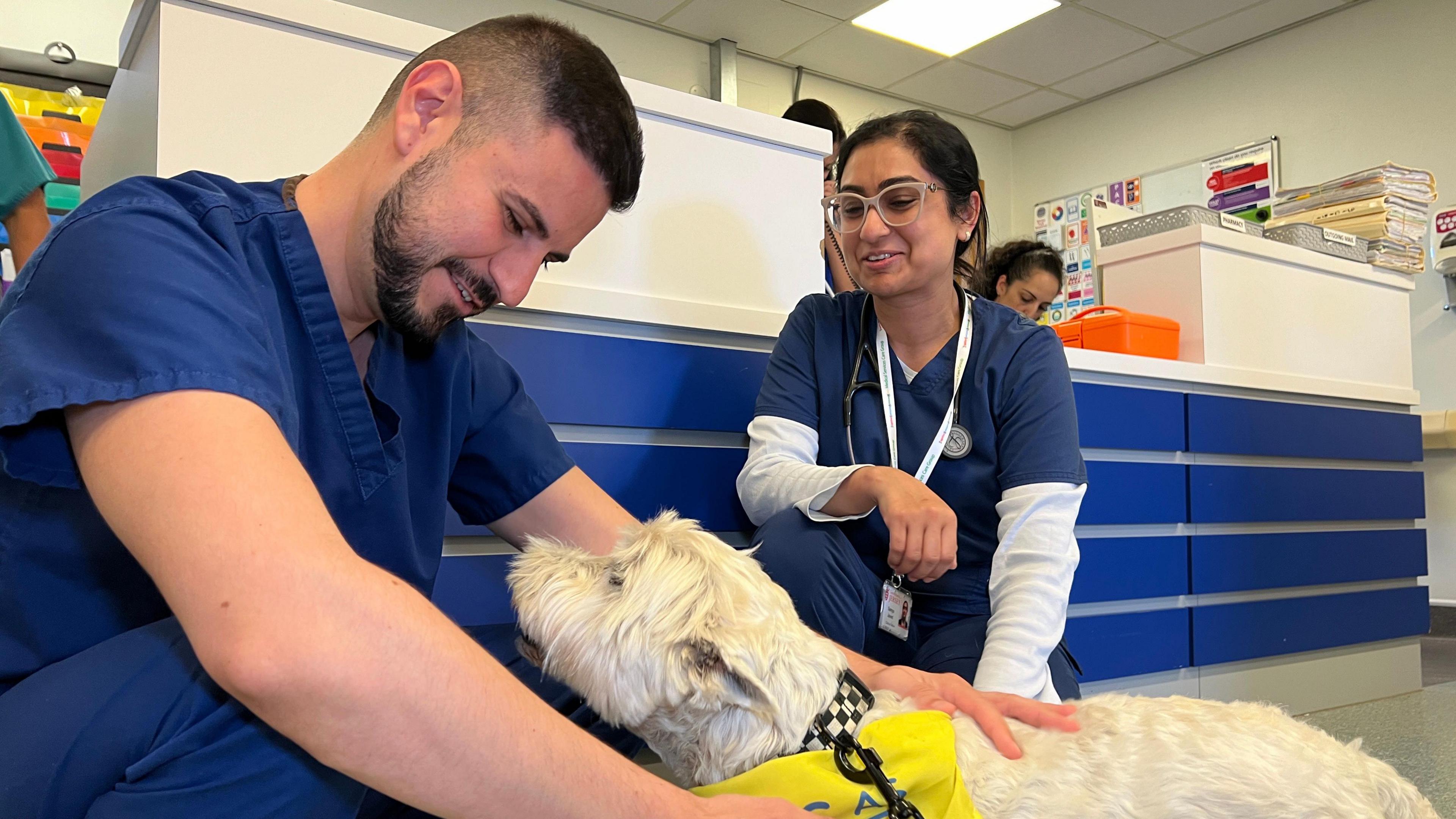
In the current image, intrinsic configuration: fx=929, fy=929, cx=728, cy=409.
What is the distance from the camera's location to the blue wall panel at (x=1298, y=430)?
128 inches

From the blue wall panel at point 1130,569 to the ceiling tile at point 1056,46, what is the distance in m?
4.67

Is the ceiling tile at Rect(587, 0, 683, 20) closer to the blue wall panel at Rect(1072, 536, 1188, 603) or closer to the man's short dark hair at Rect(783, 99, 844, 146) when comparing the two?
the man's short dark hair at Rect(783, 99, 844, 146)

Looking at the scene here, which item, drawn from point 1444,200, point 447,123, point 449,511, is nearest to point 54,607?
point 447,123

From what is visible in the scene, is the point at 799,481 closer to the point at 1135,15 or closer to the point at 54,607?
the point at 54,607

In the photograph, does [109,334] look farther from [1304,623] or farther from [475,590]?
[1304,623]

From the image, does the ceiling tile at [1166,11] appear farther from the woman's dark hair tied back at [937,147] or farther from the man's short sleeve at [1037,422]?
the man's short sleeve at [1037,422]

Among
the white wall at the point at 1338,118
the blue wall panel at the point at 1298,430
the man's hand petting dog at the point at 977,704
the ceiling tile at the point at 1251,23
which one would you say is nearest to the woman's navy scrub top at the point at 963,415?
the man's hand petting dog at the point at 977,704

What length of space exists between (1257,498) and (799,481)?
7.98 ft

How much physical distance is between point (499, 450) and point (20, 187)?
180 cm

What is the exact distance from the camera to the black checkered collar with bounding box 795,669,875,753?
44.8 inches

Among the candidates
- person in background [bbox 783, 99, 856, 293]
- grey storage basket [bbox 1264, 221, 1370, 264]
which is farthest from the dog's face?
grey storage basket [bbox 1264, 221, 1370, 264]

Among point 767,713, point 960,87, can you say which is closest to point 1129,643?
point 767,713

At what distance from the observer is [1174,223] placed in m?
3.63

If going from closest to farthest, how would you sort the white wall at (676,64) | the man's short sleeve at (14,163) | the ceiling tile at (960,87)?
1. the man's short sleeve at (14,163)
2. the white wall at (676,64)
3. the ceiling tile at (960,87)
